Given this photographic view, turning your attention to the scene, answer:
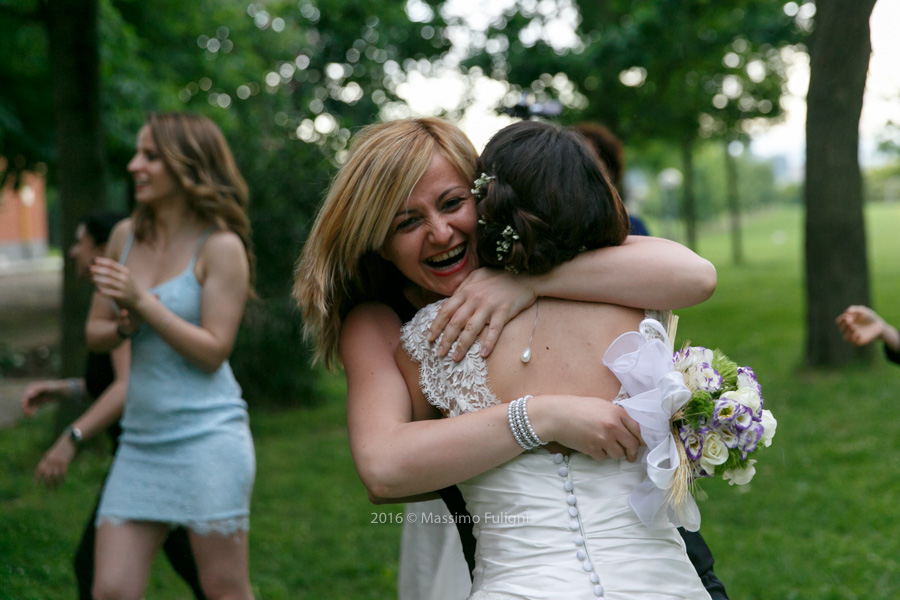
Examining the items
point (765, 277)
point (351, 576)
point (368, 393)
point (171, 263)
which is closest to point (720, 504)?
point (351, 576)

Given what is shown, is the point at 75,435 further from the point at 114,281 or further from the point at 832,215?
the point at 832,215

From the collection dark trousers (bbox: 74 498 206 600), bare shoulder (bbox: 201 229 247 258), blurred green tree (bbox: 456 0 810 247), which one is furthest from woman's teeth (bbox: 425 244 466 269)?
blurred green tree (bbox: 456 0 810 247)

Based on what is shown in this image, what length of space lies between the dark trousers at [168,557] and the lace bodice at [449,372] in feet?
5.54

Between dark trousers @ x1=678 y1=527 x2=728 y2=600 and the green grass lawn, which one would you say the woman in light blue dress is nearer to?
the green grass lawn

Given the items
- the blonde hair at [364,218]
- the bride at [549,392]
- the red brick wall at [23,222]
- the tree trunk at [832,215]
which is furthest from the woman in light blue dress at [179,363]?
the red brick wall at [23,222]

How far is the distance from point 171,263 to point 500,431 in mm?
2059

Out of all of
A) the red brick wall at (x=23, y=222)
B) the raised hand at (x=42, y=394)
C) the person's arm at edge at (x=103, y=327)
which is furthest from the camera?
the red brick wall at (x=23, y=222)

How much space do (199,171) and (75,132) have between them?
422cm

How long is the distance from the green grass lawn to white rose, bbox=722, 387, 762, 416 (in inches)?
92.1

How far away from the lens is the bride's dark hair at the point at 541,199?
201 centimetres

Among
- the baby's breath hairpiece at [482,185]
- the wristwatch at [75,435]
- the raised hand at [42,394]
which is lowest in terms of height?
the wristwatch at [75,435]

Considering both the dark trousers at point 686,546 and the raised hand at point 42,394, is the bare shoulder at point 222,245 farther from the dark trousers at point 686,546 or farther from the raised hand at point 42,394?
the dark trousers at point 686,546

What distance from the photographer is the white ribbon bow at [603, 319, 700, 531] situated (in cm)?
190

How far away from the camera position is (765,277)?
2422 centimetres
